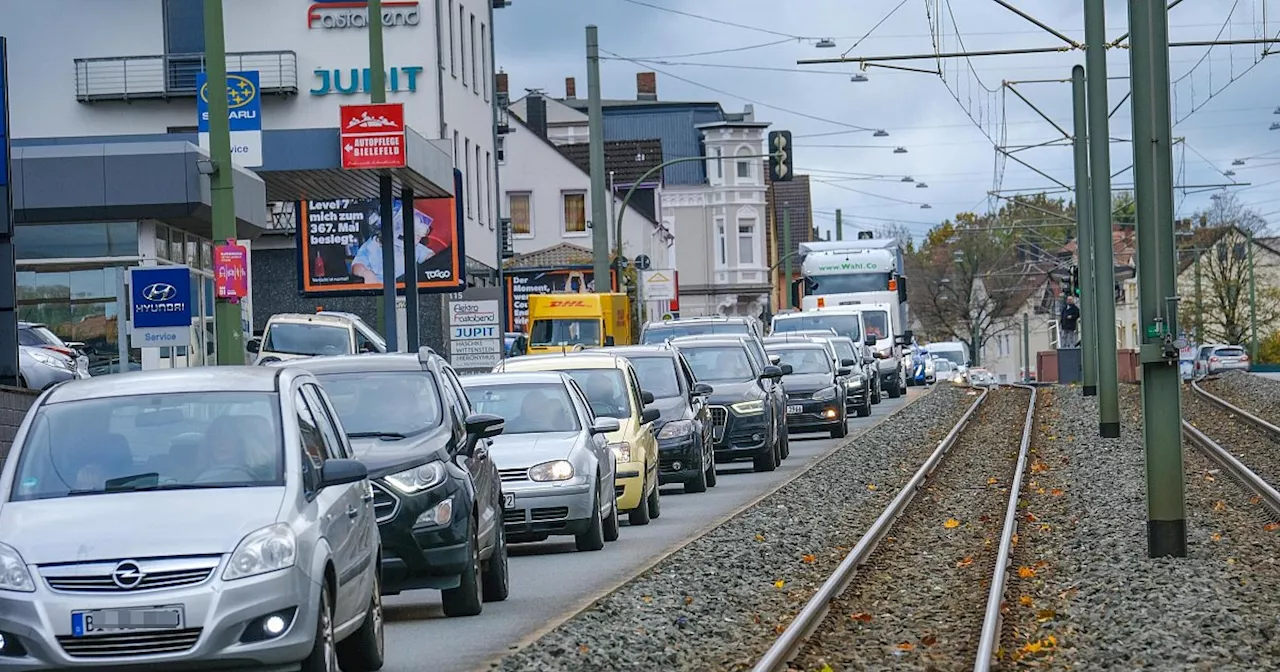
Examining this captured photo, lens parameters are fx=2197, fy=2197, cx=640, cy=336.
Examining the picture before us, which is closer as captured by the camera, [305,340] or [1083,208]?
[305,340]

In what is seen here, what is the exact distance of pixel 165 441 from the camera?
1022 cm

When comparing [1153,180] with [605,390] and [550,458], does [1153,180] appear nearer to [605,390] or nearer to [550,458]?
[550,458]

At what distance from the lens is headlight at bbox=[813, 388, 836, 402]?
37000 mm

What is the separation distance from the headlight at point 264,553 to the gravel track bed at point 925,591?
2.92 m

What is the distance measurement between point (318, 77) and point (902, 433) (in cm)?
2607

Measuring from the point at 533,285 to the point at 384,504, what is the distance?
5524cm

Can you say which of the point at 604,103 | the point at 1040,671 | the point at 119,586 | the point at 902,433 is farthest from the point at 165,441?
the point at 604,103

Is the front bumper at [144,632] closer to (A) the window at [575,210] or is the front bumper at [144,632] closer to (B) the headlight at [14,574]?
(B) the headlight at [14,574]

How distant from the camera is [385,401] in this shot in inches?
563

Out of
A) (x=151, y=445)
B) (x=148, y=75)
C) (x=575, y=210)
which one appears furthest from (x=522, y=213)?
(x=151, y=445)

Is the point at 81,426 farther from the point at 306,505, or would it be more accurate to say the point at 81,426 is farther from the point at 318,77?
the point at 318,77

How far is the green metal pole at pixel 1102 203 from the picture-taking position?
31078 millimetres

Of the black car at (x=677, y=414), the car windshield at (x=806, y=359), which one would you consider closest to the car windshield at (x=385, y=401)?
the black car at (x=677, y=414)

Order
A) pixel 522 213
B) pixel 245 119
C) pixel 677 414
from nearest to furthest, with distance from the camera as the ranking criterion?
pixel 245 119 < pixel 677 414 < pixel 522 213
